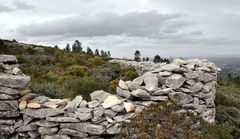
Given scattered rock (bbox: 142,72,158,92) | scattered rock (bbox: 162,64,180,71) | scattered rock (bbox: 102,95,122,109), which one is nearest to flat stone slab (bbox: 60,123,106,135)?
scattered rock (bbox: 102,95,122,109)

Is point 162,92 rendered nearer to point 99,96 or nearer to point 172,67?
point 172,67

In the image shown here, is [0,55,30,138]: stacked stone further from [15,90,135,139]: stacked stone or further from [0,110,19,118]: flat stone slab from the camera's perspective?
[15,90,135,139]: stacked stone

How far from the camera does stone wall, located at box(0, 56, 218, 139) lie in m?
8.91

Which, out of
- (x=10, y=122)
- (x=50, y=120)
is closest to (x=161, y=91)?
(x=50, y=120)

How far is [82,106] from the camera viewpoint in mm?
9359

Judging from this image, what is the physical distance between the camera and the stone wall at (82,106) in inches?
351

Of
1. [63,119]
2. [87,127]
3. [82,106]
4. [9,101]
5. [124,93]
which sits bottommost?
[87,127]

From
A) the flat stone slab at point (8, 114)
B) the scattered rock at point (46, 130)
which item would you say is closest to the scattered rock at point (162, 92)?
the scattered rock at point (46, 130)

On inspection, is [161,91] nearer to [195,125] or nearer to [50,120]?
[195,125]

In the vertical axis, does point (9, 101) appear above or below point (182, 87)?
below

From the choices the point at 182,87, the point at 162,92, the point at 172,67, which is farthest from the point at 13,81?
the point at 182,87

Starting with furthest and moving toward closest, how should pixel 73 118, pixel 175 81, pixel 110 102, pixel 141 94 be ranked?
pixel 175 81 < pixel 141 94 < pixel 110 102 < pixel 73 118

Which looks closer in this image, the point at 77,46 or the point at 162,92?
the point at 162,92

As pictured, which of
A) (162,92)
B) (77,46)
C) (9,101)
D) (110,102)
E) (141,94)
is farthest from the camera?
(77,46)
